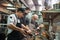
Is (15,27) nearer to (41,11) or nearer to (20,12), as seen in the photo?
(20,12)

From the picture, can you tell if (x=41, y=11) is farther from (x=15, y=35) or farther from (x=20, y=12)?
A: (x=15, y=35)

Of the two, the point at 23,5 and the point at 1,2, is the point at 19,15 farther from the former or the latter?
the point at 1,2

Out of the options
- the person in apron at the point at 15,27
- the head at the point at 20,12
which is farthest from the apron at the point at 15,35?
the head at the point at 20,12

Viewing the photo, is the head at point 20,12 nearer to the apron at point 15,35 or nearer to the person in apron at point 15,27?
the person in apron at point 15,27

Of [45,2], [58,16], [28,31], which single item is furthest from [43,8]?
[28,31]

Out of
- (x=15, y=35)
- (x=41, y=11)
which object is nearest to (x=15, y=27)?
(x=15, y=35)

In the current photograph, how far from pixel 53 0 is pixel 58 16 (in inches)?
6.9

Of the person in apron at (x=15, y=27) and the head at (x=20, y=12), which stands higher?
the head at (x=20, y=12)

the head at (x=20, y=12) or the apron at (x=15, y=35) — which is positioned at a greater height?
the head at (x=20, y=12)

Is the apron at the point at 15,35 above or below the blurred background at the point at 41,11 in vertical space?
below

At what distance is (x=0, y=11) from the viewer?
154 cm

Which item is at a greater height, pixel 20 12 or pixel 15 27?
pixel 20 12

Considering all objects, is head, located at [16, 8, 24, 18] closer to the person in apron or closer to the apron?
the person in apron

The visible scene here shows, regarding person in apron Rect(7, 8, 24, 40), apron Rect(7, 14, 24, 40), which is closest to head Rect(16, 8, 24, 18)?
person in apron Rect(7, 8, 24, 40)
